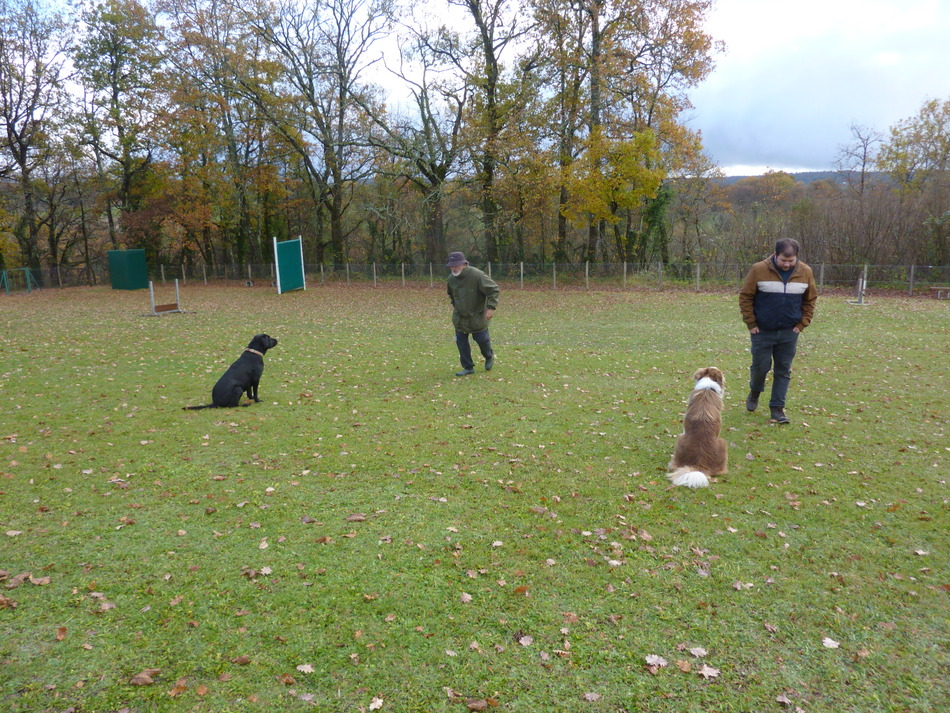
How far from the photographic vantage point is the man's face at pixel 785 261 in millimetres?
6331

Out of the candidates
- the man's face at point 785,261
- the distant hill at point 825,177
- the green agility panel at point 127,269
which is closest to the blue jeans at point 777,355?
the man's face at point 785,261

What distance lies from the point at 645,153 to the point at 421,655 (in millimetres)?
26646

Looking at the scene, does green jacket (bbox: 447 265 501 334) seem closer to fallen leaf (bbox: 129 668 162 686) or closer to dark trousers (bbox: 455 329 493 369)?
dark trousers (bbox: 455 329 493 369)

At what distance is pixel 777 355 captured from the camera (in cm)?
682

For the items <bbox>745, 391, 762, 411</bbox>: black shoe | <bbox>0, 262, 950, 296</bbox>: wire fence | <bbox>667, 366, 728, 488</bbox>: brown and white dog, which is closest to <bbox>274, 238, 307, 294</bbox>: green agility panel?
<bbox>0, 262, 950, 296</bbox>: wire fence

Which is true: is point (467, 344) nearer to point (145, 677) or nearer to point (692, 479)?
point (692, 479)

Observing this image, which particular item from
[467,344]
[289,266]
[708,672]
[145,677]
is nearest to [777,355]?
[467,344]

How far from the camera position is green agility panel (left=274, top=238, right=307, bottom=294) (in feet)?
94.9

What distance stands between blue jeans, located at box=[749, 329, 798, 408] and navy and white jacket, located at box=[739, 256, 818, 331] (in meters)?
0.09

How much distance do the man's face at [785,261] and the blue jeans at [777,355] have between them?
27.9 inches

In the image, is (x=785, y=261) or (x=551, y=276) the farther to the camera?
(x=551, y=276)

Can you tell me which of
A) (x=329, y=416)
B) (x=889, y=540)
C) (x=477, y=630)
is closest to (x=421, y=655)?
(x=477, y=630)

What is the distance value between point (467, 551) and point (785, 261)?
15.4ft

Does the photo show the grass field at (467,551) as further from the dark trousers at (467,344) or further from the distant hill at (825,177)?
the distant hill at (825,177)
